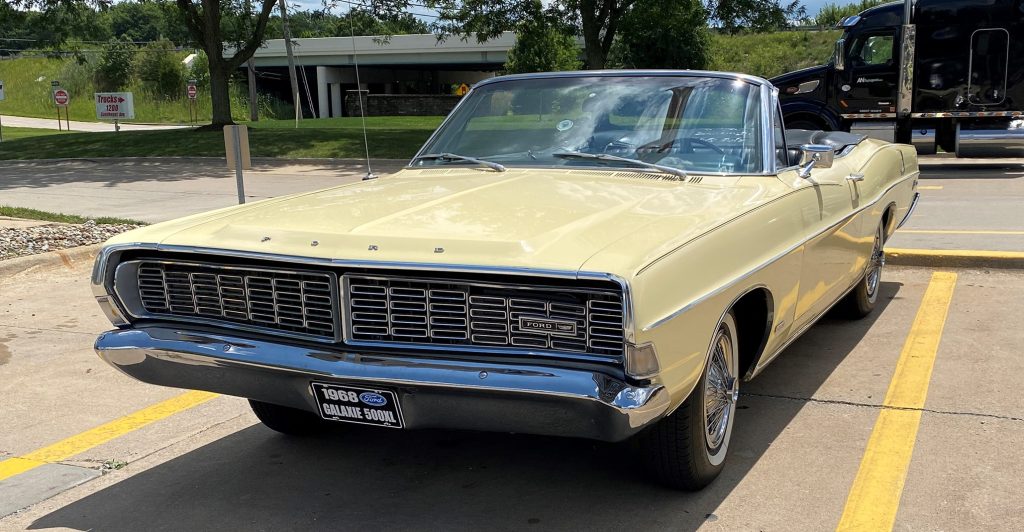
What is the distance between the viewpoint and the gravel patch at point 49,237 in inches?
372

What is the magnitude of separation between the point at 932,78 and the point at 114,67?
186 feet

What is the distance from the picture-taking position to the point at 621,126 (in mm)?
4859

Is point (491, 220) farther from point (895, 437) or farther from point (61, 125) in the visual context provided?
point (61, 125)

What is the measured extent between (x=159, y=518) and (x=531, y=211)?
184cm

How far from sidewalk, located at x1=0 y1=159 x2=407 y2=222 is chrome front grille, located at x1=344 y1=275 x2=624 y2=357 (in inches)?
403

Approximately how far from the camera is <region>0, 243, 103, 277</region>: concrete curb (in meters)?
8.72

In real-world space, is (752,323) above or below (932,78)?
below

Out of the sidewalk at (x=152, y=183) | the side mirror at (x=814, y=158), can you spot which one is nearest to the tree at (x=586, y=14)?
the sidewalk at (x=152, y=183)

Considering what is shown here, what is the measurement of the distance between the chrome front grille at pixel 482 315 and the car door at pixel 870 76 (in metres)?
15.8

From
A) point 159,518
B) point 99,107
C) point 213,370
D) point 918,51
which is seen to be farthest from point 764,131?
point 99,107

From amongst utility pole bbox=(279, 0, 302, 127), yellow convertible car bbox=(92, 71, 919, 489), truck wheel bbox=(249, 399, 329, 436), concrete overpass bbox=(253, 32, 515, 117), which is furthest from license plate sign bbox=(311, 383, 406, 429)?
concrete overpass bbox=(253, 32, 515, 117)

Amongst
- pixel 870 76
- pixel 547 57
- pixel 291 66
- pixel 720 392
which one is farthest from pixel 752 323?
pixel 547 57

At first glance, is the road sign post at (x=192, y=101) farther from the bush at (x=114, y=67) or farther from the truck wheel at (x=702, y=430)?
the truck wheel at (x=702, y=430)

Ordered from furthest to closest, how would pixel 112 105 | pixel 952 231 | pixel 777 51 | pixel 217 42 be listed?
pixel 777 51, pixel 112 105, pixel 217 42, pixel 952 231
